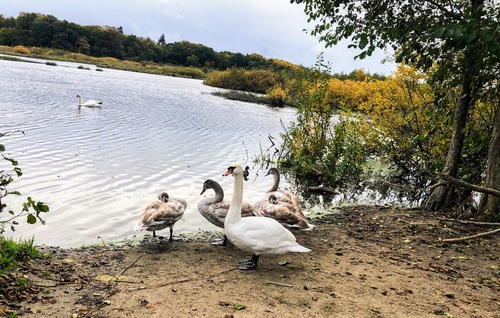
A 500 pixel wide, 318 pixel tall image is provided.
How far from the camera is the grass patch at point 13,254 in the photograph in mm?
5367

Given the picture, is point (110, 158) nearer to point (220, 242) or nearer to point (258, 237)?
point (220, 242)

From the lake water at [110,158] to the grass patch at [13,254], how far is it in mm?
1443

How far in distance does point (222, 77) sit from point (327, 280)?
216 feet

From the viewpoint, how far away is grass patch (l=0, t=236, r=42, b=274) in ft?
17.6

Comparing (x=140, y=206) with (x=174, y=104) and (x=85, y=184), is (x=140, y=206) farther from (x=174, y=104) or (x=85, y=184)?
(x=174, y=104)

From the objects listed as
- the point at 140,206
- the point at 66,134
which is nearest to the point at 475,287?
the point at 140,206

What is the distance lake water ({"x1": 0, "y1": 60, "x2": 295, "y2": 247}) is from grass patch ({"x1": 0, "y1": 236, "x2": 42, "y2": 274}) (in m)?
1.44

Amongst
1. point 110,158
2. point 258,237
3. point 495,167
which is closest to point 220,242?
point 258,237

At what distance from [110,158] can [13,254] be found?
30.2 feet

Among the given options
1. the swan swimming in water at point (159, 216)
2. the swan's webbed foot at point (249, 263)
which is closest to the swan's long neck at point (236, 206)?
the swan's webbed foot at point (249, 263)

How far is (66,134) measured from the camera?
18.3 metres

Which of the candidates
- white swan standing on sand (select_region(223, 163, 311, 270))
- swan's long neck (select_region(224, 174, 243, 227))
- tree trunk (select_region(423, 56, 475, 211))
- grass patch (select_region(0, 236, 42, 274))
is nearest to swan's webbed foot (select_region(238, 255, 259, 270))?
white swan standing on sand (select_region(223, 163, 311, 270))

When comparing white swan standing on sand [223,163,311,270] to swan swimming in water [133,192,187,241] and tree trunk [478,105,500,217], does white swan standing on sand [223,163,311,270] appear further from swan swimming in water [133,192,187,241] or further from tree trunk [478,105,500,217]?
tree trunk [478,105,500,217]

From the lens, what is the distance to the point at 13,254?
5.80m
